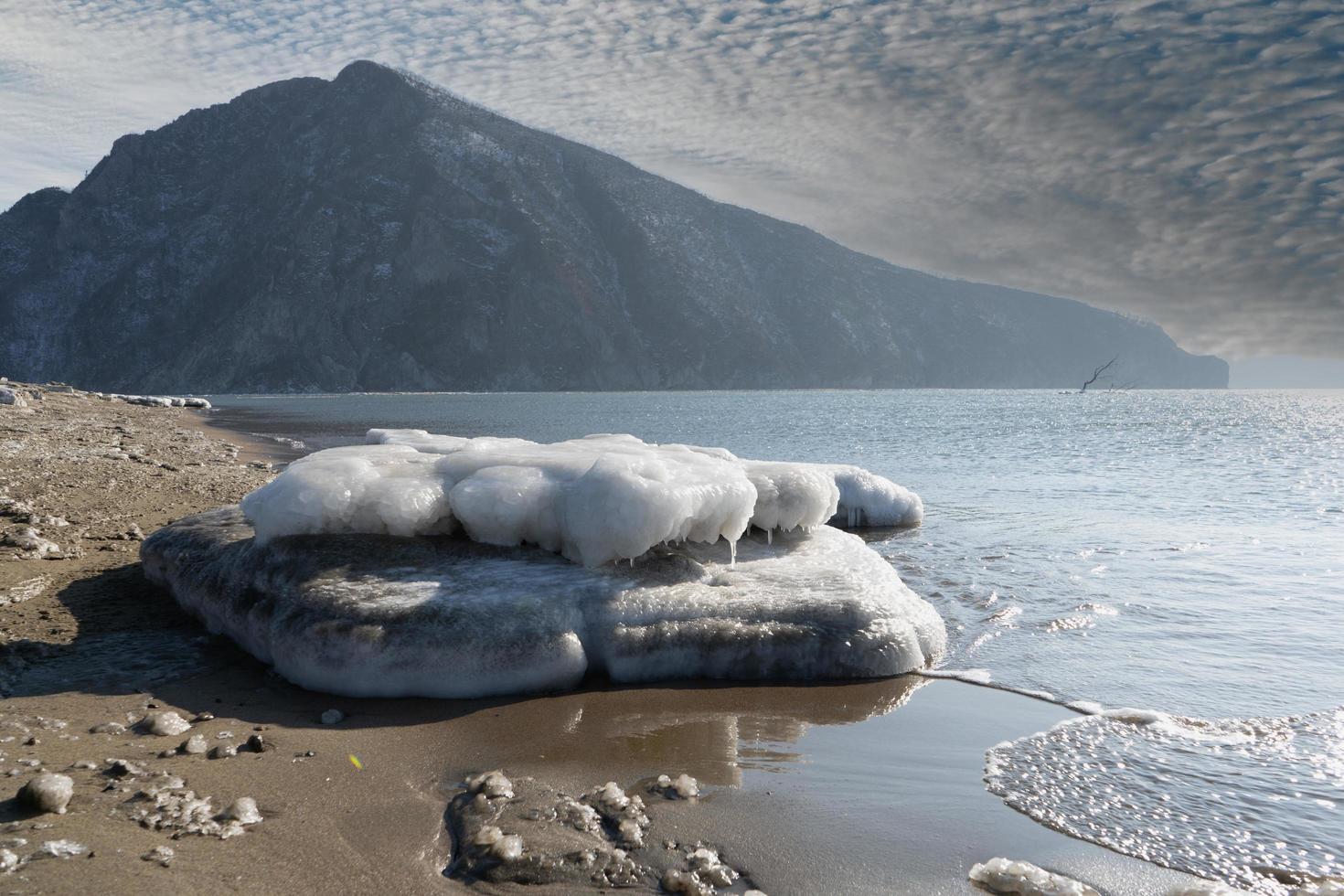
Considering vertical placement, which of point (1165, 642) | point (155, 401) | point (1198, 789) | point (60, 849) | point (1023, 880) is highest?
point (60, 849)

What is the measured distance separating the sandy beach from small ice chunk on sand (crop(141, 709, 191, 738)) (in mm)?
75

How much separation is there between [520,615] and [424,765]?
1646mm

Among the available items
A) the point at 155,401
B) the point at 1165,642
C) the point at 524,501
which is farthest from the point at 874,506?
the point at 155,401

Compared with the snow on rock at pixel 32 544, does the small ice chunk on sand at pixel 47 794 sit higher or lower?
higher

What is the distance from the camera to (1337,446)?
49094 millimetres

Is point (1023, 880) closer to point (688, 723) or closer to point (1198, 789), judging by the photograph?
point (1198, 789)

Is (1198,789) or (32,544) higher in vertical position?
(32,544)

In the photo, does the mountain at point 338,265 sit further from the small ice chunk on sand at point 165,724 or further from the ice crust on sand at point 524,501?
the small ice chunk on sand at point 165,724

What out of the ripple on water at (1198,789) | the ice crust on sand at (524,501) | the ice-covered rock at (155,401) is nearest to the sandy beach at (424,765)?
the ripple on water at (1198,789)

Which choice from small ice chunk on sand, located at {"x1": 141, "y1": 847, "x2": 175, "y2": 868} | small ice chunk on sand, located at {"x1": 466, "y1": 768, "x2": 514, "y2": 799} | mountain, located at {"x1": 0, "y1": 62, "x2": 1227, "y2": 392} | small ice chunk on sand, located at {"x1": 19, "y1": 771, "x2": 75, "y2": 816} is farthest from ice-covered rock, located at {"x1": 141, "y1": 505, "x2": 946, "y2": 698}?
mountain, located at {"x1": 0, "y1": 62, "x2": 1227, "y2": 392}

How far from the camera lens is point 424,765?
4.94m

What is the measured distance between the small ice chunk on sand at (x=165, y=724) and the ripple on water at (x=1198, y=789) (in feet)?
16.8

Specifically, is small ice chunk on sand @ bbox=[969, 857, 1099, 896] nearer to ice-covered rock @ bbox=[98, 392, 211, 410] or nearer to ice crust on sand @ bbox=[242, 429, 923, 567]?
ice crust on sand @ bbox=[242, 429, 923, 567]

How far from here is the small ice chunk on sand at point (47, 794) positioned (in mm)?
3912
